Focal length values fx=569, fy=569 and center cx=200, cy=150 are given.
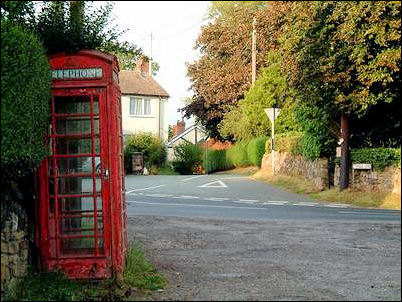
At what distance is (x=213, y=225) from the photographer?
1166 centimetres

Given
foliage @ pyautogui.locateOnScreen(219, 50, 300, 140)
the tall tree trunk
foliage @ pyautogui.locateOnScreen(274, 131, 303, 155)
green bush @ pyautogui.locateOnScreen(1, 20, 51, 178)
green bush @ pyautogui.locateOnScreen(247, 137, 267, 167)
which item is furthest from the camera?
green bush @ pyautogui.locateOnScreen(247, 137, 267, 167)

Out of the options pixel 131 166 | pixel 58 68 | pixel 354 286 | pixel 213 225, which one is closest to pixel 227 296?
pixel 354 286

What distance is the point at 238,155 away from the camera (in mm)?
42625

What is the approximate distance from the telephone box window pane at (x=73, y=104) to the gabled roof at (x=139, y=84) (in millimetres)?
41974

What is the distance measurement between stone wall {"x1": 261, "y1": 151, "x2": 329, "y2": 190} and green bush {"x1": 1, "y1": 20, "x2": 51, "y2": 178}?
1660cm

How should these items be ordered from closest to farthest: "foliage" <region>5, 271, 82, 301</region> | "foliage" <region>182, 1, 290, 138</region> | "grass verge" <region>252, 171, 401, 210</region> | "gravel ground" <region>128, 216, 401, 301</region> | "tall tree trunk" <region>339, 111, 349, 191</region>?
"foliage" <region>5, 271, 82, 301</region>, "gravel ground" <region>128, 216, 401, 301</region>, "grass verge" <region>252, 171, 401, 210</region>, "tall tree trunk" <region>339, 111, 349, 191</region>, "foliage" <region>182, 1, 290, 138</region>

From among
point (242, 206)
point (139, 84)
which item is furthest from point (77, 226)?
point (139, 84)

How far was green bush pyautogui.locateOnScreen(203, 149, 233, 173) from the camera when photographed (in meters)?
45.6

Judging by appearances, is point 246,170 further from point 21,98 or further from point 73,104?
point 21,98

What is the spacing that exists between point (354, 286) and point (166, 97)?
148 ft

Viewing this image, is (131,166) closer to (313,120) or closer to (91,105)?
(313,120)

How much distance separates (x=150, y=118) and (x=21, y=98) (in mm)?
44640

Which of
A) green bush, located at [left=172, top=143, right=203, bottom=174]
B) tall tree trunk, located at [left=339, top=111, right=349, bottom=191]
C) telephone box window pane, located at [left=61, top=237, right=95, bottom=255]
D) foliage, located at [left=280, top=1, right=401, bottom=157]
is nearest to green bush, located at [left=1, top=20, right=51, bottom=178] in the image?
telephone box window pane, located at [left=61, top=237, right=95, bottom=255]

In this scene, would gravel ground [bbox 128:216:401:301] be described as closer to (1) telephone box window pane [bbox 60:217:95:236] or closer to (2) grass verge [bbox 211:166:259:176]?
(1) telephone box window pane [bbox 60:217:95:236]
